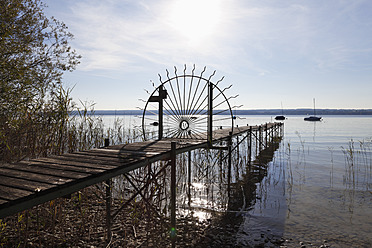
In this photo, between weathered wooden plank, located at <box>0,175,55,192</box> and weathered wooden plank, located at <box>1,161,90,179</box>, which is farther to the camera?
weathered wooden plank, located at <box>1,161,90,179</box>

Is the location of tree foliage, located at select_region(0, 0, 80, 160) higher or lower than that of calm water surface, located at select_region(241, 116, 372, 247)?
higher

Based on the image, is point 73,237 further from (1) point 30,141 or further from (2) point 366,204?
(2) point 366,204

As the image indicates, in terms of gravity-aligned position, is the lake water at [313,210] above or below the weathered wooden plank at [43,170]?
below

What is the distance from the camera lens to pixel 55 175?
10.1ft

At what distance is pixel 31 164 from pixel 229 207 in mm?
5777

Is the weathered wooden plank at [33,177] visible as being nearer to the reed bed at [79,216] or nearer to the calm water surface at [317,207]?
the reed bed at [79,216]

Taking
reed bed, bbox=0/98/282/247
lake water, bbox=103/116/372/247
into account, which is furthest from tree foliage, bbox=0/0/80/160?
lake water, bbox=103/116/372/247

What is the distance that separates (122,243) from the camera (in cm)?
493

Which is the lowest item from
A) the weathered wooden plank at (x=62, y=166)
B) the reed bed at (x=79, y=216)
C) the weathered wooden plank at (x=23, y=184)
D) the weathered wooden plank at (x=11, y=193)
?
the reed bed at (x=79, y=216)

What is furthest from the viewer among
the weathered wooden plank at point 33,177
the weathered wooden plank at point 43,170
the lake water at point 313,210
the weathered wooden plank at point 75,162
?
the lake water at point 313,210

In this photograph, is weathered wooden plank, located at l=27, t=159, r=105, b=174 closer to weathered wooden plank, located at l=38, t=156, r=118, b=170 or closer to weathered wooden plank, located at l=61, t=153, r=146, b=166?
weathered wooden plank, located at l=38, t=156, r=118, b=170

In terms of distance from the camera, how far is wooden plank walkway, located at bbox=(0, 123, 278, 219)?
2.39 meters

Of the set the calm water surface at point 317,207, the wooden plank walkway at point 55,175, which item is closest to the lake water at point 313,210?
the calm water surface at point 317,207

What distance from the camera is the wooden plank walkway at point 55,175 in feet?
7.84
